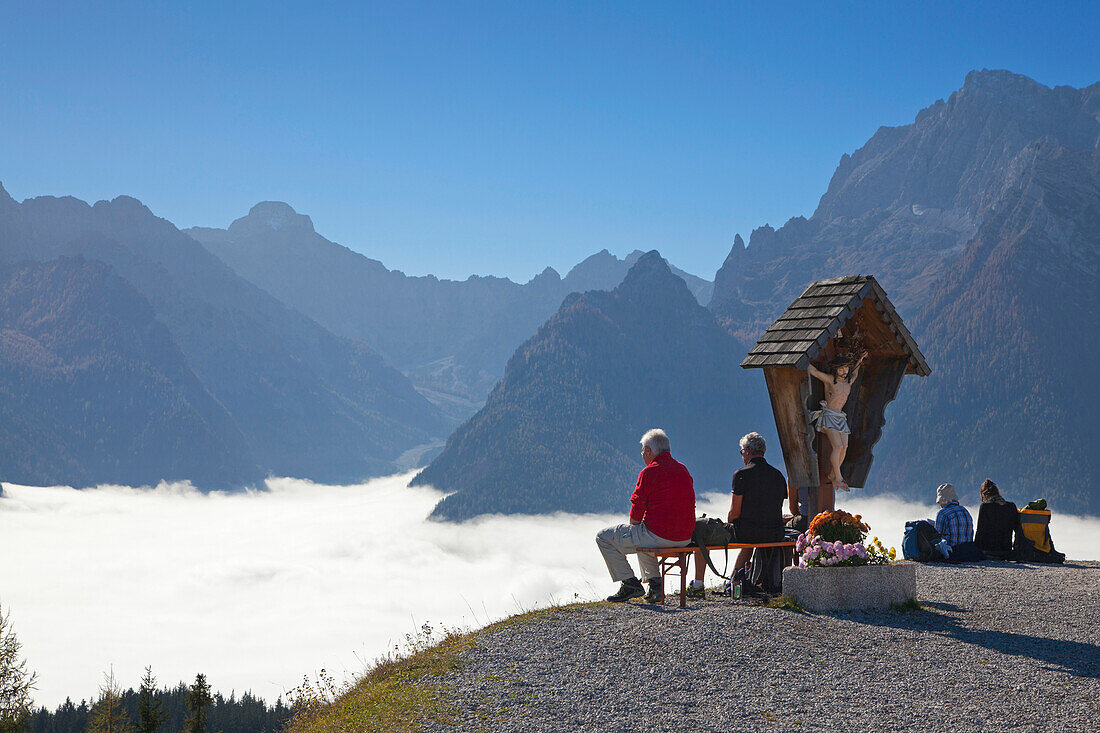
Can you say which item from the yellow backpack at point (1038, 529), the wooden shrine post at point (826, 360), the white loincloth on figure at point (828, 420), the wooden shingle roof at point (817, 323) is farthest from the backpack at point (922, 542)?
the wooden shingle roof at point (817, 323)

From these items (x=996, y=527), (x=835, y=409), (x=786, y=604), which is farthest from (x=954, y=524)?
(x=786, y=604)

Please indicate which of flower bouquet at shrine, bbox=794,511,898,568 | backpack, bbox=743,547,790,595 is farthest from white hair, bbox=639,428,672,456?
backpack, bbox=743,547,790,595

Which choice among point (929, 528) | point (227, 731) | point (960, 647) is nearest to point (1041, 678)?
point (960, 647)

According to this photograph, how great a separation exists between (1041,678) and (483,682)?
5.68 meters

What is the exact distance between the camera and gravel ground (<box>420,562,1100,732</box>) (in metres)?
8.49

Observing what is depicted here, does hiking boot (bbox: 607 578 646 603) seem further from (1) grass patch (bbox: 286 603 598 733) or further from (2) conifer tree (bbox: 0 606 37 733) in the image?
(2) conifer tree (bbox: 0 606 37 733)

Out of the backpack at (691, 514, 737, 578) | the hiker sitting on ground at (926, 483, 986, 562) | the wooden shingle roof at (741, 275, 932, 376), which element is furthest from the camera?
the hiker sitting on ground at (926, 483, 986, 562)

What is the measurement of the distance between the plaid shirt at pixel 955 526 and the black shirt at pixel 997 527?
0.38 metres

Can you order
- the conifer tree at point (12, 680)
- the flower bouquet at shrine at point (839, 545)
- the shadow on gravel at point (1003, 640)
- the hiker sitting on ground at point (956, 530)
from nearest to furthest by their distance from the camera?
1. the shadow on gravel at point (1003, 640)
2. the flower bouquet at shrine at point (839, 545)
3. the hiker sitting on ground at point (956, 530)
4. the conifer tree at point (12, 680)

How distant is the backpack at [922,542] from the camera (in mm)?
18703

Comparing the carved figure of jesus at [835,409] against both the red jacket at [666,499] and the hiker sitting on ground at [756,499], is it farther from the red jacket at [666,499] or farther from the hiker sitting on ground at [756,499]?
the red jacket at [666,499]

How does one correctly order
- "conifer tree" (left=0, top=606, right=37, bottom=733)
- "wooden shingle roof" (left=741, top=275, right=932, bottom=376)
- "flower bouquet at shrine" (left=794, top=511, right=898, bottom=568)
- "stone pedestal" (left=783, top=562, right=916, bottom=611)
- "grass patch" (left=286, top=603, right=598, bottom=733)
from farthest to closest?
"conifer tree" (left=0, top=606, right=37, bottom=733)
"wooden shingle roof" (left=741, top=275, right=932, bottom=376)
"flower bouquet at shrine" (left=794, top=511, right=898, bottom=568)
"stone pedestal" (left=783, top=562, right=916, bottom=611)
"grass patch" (left=286, top=603, right=598, bottom=733)

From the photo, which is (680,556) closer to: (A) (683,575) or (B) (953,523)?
(A) (683,575)

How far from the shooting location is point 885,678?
9.46 m
